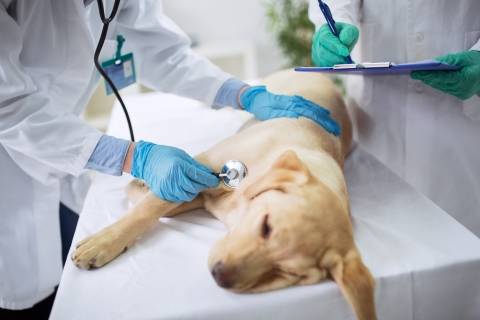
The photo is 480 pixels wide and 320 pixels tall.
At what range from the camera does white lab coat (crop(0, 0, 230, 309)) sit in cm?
124

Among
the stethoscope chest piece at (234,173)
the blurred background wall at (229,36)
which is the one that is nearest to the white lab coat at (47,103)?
the stethoscope chest piece at (234,173)

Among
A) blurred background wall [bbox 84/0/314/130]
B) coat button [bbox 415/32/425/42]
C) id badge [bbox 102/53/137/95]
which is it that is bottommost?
blurred background wall [bbox 84/0/314/130]

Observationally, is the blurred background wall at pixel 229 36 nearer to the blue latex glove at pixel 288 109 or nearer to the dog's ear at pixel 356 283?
the blue latex glove at pixel 288 109

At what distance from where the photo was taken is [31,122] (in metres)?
1.24

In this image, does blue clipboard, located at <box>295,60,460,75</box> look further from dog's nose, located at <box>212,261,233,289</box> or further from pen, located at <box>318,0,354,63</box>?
dog's nose, located at <box>212,261,233,289</box>

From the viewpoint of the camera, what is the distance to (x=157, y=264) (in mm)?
1108

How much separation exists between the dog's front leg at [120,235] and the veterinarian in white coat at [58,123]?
5cm

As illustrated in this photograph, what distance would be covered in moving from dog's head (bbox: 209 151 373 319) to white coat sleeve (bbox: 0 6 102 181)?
51 centimetres

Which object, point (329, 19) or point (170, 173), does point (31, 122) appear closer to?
point (170, 173)

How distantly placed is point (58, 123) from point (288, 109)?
0.75m

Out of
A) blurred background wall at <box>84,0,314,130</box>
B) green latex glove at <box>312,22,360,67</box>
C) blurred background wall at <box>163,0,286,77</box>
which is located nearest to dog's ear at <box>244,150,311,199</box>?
green latex glove at <box>312,22,360,67</box>

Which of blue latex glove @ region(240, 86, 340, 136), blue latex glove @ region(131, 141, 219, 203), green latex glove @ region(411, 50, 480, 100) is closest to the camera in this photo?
blue latex glove @ region(131, 141, 219, 203)

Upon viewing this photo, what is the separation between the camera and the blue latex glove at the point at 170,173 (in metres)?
1.23

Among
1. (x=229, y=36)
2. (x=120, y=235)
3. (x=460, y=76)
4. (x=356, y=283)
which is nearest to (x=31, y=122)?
(x=120, y=235)
